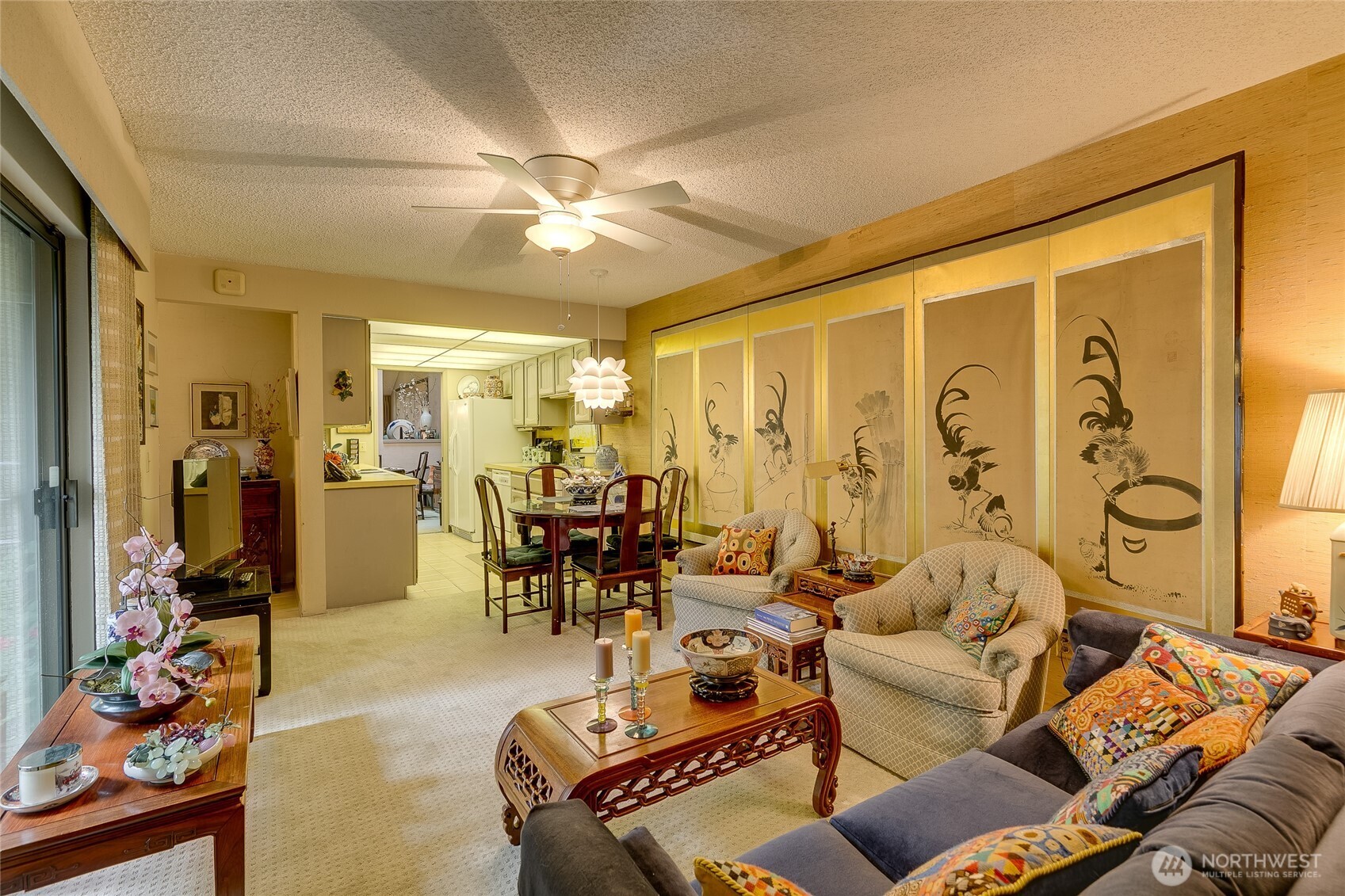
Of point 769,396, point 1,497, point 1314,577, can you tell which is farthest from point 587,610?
point 1314,577

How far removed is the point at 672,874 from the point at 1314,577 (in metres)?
2.46

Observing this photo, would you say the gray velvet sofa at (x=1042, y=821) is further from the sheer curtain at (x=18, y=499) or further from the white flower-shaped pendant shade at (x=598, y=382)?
the white flower-shaped pendant shade at (x=598, y=382)

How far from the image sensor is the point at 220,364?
16.3 feet

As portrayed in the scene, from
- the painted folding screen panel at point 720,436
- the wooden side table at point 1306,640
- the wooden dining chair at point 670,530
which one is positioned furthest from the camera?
the painted folding screen panel at point 720,436

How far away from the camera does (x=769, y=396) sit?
4.31m

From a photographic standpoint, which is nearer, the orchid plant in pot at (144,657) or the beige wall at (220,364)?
the orchid plant in pot at (144,657)

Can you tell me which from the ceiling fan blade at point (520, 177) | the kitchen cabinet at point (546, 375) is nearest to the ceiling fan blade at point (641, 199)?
the ceiling fan blade at point (520, 177)

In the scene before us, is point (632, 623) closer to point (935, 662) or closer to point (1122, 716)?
point (935, 662)

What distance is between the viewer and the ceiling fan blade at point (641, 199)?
2266 millimetres

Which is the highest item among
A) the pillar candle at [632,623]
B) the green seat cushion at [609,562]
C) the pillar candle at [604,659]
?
the pillar candle at [632,623]

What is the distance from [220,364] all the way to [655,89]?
4732 mm

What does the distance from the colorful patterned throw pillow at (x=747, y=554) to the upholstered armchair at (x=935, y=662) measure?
1088 mm

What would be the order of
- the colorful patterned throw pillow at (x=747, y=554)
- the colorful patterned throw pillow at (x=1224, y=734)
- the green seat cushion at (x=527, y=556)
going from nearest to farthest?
the colorful patterned throw pillow at (x=1224, y=734) → the colorful patterned throw pillow at (x=747, y=554) → the green seat cushion at (x=527, y=556)

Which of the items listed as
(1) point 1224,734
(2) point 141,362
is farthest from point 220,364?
(1) point 1224,734
